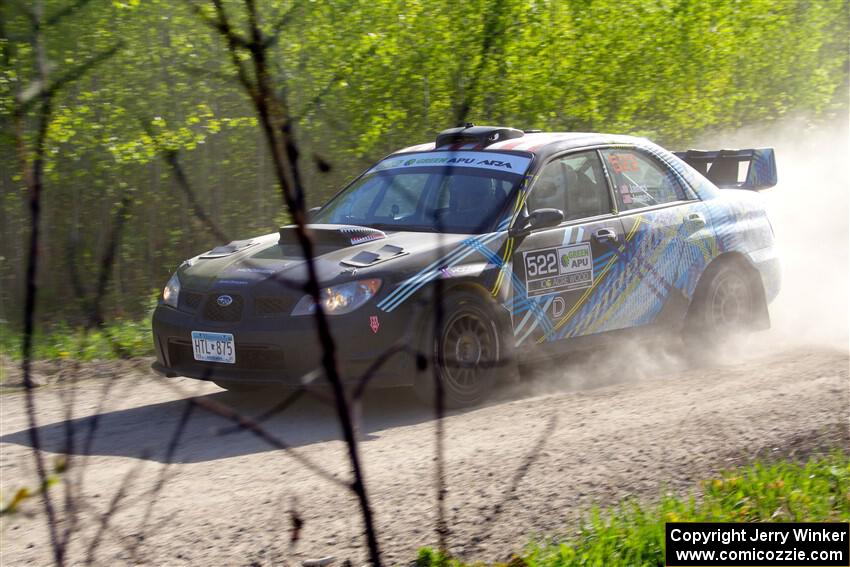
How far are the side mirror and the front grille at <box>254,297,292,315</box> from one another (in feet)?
5.08

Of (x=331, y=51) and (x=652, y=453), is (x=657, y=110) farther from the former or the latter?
(x=652, y=453)

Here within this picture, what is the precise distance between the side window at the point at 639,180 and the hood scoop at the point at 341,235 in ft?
5.99

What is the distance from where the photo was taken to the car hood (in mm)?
6184

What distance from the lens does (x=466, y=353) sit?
6461mm

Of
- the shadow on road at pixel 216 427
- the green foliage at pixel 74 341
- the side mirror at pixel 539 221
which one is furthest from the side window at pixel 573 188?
the green foliage at pixel 74 341

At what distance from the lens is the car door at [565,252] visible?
680 centimetres

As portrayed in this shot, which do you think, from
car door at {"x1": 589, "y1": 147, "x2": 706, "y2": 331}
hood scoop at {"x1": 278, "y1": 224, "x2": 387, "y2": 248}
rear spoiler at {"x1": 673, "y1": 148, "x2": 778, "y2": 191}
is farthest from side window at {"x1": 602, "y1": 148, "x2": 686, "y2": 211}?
hood scoop at {"x1": 278, "y1": 224, "x2": 387, "y2": 248}

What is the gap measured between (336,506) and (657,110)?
11.1 m

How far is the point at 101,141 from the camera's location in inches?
431

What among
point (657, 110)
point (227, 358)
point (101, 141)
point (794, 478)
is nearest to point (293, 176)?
point (794, 478)

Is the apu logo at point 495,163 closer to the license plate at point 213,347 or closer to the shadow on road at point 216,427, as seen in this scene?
the shadow on road at point 216,427

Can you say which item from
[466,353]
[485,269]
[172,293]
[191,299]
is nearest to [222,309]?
[191,299]

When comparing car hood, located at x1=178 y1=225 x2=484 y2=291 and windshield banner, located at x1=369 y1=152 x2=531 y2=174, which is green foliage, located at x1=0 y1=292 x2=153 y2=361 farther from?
windshield banner, located at x1=369 y1=152 x2=531 y2=174

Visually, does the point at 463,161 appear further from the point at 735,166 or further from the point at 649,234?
the point at 735,166
